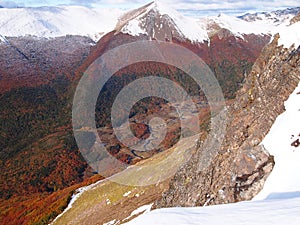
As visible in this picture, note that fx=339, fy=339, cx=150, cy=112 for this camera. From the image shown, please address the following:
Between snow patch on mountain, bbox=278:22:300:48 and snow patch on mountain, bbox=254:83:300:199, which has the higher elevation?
snow patch on mountain, bbox=278:22:300:48

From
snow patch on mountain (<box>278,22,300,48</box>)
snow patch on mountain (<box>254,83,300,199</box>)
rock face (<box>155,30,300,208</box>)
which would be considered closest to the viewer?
snow patch on mountain (<box>254,83,300,199</box>)

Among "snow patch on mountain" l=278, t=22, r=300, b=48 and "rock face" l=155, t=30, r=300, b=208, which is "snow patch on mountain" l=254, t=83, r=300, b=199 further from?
"snow patch on mountain" l=278, t=22, r=300, b=48

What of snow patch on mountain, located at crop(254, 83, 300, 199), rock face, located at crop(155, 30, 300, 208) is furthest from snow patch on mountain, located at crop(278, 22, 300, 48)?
snow patch on mountain, located at crop(254, 83, 300, 199)

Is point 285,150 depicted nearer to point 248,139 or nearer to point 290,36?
point 248,139

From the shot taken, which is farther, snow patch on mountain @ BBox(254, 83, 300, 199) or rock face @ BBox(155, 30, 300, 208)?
rock face @ BBox(155, 30, 300, 208)

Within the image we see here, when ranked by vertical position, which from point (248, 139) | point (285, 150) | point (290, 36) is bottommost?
point (248, 139)

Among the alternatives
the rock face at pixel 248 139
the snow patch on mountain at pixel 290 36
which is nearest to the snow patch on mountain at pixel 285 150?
the rock face at pixel 248 139

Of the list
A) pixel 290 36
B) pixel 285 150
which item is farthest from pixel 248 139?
pixel 290 36

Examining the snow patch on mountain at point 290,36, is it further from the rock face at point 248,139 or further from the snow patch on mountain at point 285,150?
the snow patch on mountain at point 285,150
